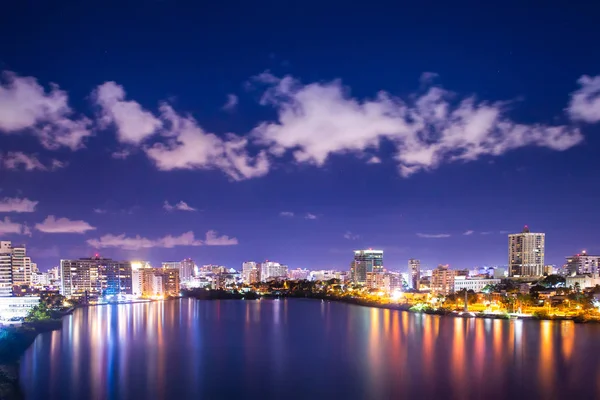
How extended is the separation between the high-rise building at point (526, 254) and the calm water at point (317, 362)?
25.8 m

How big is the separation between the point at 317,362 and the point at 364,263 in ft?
146

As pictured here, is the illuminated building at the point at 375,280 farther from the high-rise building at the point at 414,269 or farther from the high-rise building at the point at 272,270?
the high-rise building at the point at 272,270

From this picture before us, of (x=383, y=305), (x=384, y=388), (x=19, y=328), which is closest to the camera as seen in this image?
(x=384, y=388)

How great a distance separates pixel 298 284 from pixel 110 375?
34.9 meters

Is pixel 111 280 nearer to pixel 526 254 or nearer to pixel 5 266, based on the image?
pixel 5 266

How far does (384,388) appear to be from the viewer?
819 cm

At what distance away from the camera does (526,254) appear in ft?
130

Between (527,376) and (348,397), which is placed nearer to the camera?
(348,397)

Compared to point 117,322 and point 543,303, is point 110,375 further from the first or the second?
point 543,303

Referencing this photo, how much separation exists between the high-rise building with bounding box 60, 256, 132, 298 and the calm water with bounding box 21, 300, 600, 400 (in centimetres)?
1966

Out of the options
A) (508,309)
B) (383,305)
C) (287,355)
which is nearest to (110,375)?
(287,355)

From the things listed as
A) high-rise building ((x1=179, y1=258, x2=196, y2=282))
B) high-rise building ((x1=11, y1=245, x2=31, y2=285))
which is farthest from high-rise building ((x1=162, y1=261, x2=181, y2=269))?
high-rise building ((x1=11, y1=245, x2=31, y2=285))

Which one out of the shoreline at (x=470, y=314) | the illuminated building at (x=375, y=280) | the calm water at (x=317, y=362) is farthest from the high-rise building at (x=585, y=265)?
the calm water at (x=317, y=362)

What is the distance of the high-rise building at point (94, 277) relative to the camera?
111 feet
